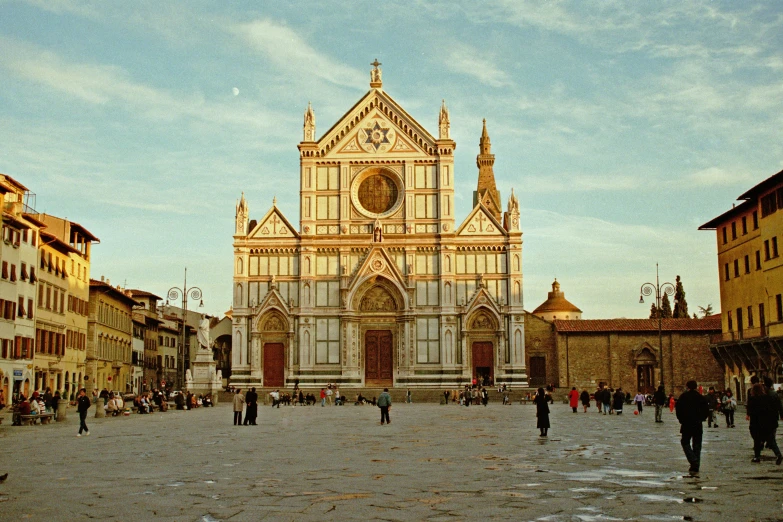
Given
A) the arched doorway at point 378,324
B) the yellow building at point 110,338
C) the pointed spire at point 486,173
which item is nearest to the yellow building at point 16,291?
the yellow building at point 110,338

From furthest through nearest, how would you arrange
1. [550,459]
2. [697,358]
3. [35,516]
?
1. [697,358]
2. [550,459]
3. [35,516]

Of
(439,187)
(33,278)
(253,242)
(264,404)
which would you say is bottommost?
(264,404)

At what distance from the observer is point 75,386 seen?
5681cm

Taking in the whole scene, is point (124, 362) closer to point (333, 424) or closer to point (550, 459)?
point (333, 424)

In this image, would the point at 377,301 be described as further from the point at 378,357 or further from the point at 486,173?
the point at 486,173

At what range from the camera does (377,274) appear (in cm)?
6191

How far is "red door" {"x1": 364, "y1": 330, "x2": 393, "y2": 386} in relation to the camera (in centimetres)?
6212

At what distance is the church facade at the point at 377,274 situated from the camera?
61.5 metres

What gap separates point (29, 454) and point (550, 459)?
36.4 ft

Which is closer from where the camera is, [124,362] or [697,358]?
[697,358]

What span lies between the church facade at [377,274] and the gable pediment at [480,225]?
0.25 feet

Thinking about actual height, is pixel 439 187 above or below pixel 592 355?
above

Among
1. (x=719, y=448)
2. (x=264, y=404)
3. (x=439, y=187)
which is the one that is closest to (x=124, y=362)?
(x=264, y=404)

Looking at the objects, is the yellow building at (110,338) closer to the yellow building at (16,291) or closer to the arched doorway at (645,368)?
the yellow building at (16,291)
